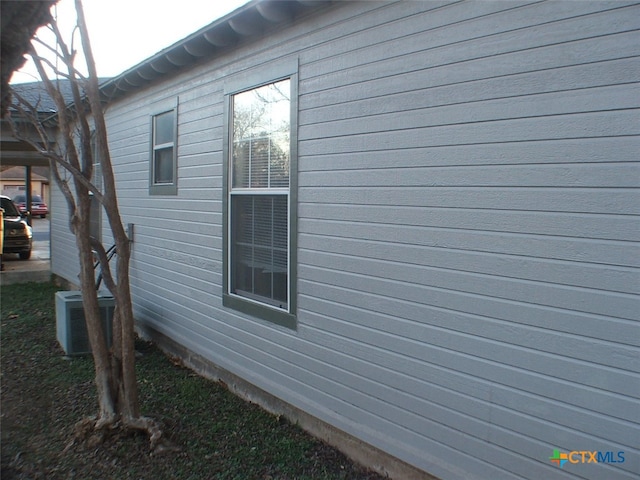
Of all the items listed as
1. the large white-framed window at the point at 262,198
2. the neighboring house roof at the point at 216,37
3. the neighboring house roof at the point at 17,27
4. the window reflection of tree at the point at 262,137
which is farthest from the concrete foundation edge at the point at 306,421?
the neighboring house roof at the point at 216,37

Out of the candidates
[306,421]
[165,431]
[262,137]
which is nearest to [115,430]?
[165,431]

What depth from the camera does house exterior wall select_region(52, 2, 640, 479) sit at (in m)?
2.54

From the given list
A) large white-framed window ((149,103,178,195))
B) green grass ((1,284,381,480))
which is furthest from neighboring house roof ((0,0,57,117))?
large white-framed window ((149,103,178,195))

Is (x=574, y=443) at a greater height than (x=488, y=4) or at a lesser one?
lesser

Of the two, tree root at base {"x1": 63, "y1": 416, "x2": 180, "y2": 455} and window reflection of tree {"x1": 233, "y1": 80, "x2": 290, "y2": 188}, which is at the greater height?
window reflection of tree {"x1": 233, "y1": 80, "x2": 290, "y2": 188}

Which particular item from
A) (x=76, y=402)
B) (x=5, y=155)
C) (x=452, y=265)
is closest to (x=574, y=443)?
(x=452, y=265)

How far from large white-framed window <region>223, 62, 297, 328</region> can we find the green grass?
0.92 meters

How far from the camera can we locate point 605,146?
2537mm

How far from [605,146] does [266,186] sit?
297 centimetres

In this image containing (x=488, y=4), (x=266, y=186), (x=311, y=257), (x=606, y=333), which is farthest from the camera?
(x=266, y=186)

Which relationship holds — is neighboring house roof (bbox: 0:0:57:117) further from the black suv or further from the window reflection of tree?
the black suv

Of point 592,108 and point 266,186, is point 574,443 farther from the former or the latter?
point 266,186

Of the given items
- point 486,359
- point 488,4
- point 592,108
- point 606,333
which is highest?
point 488,4

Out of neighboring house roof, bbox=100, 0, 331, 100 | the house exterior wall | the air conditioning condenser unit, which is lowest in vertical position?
the air conditioning condenser unit
